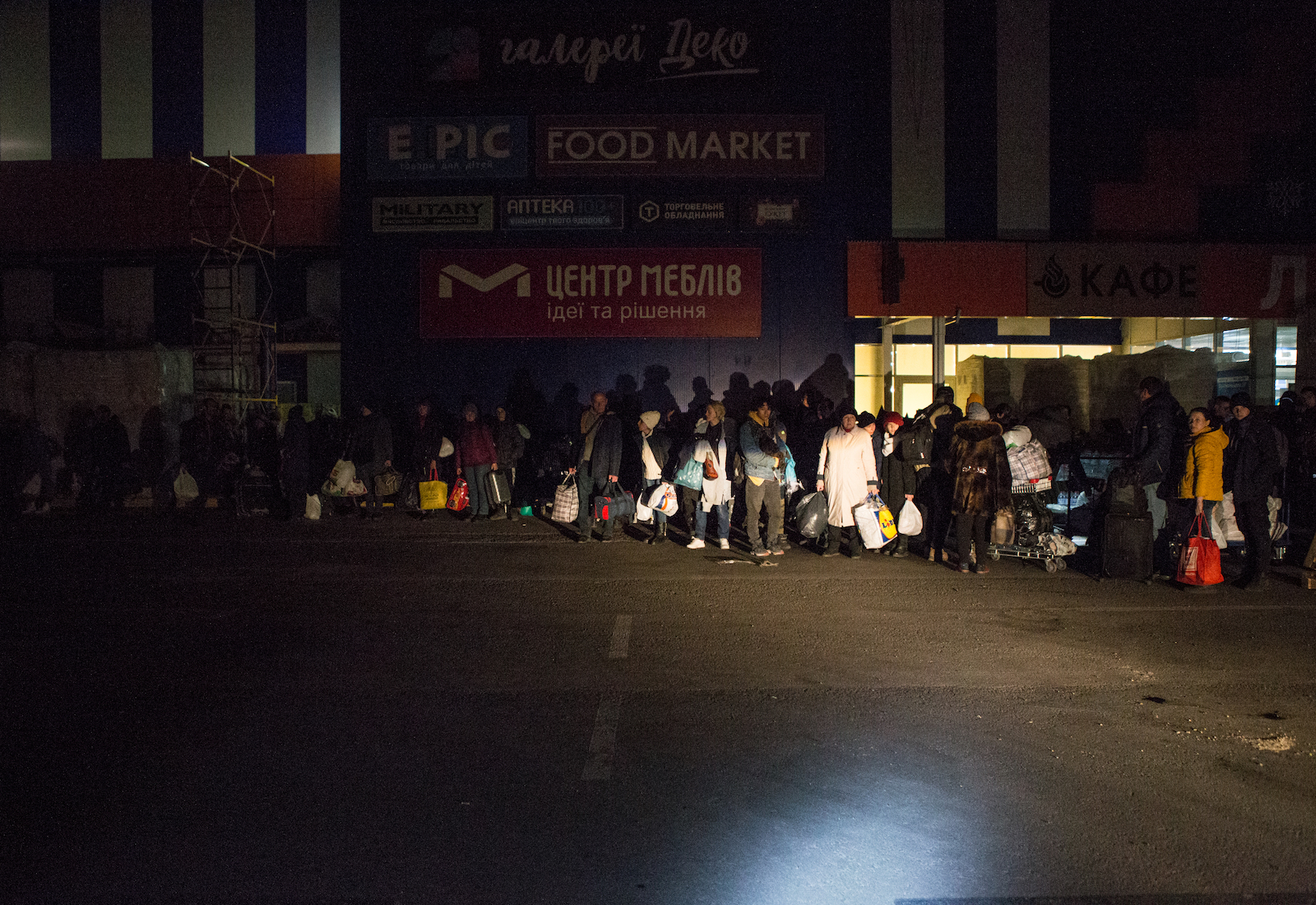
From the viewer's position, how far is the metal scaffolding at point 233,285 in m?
18.3

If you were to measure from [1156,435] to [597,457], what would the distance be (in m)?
6.44

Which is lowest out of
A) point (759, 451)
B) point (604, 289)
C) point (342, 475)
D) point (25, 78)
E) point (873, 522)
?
point (873, 522)

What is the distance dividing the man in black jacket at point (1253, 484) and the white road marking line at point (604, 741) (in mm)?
6671

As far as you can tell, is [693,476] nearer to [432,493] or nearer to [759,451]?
[759,451]

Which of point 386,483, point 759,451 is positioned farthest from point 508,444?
point 759,451

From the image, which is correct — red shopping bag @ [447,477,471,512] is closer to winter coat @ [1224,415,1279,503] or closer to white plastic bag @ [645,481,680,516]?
white plastic bag @ [645,481,680,516]

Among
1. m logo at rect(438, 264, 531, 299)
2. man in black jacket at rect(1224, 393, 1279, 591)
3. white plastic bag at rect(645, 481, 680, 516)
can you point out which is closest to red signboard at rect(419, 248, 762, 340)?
m logo at rect(438, 264, 531, 299)

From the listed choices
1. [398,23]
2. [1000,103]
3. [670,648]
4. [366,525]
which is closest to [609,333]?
[366,525]

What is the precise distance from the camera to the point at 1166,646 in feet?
22.1

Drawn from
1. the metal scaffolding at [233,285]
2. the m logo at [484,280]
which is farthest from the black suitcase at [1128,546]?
the metal scaffolding at [233,285]

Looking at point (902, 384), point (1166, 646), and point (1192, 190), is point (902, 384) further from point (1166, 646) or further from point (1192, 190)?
point (1166, 646)

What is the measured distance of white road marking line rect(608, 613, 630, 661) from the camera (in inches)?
261

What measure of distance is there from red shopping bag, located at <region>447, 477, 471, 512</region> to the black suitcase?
29.1 feet

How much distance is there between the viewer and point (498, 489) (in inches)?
543
